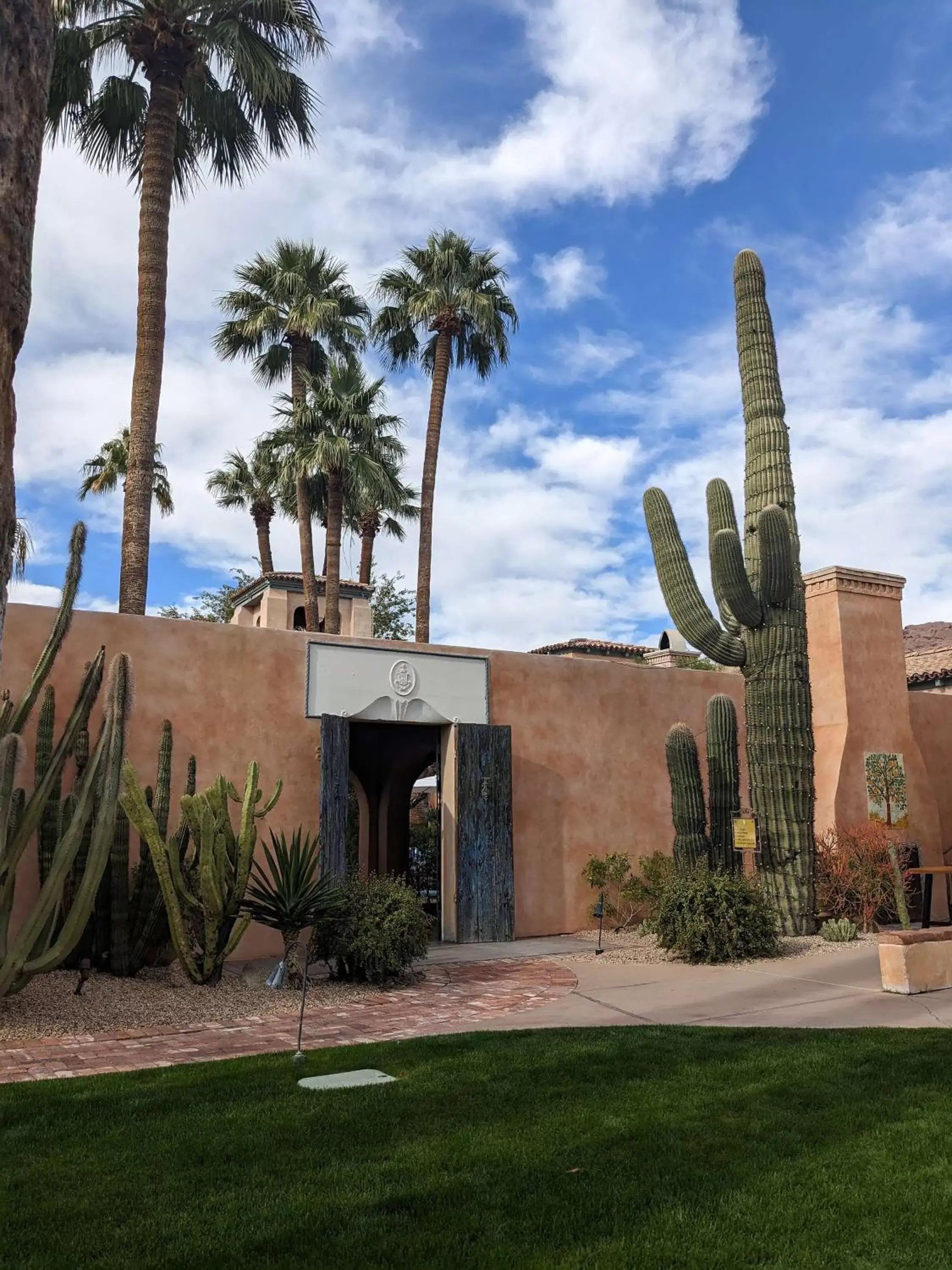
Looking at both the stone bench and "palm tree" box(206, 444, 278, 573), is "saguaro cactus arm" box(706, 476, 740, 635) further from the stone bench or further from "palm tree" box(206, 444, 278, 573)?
"palm tree" box(206, 444, 278, 573)

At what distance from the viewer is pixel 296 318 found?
22719 millimetres

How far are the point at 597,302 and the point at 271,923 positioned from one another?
27.3ft

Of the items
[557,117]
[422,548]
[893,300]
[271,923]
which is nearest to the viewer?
[271,923]

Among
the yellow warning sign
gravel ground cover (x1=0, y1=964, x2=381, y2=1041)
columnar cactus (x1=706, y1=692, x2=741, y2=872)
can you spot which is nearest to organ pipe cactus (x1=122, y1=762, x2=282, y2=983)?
gravel ground cover (x1=0, y1=964, x2=381, y2=1041)

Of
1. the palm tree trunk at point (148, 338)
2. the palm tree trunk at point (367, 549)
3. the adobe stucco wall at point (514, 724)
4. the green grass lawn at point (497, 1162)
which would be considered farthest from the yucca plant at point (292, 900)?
the palm tree trunk at point (367, 549)

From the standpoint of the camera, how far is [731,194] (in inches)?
465

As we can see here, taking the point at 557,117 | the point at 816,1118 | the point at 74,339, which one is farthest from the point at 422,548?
the point at 816,1118

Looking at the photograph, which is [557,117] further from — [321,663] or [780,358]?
[321,663]

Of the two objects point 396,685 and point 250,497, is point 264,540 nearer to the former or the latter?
point 250,497

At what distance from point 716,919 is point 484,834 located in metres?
2.97

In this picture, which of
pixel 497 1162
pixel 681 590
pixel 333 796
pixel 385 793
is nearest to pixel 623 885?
pixel 681 590

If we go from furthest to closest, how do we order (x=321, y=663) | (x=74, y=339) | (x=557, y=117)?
(x=74, y=339) → (x=321, y=663) → (x=557, y=117)

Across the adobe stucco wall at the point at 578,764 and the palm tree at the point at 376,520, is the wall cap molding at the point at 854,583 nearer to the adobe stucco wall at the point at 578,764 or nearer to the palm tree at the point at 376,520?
the adobe stucco wall at the point at 578,764

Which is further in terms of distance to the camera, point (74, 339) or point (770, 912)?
point (74, 339)
